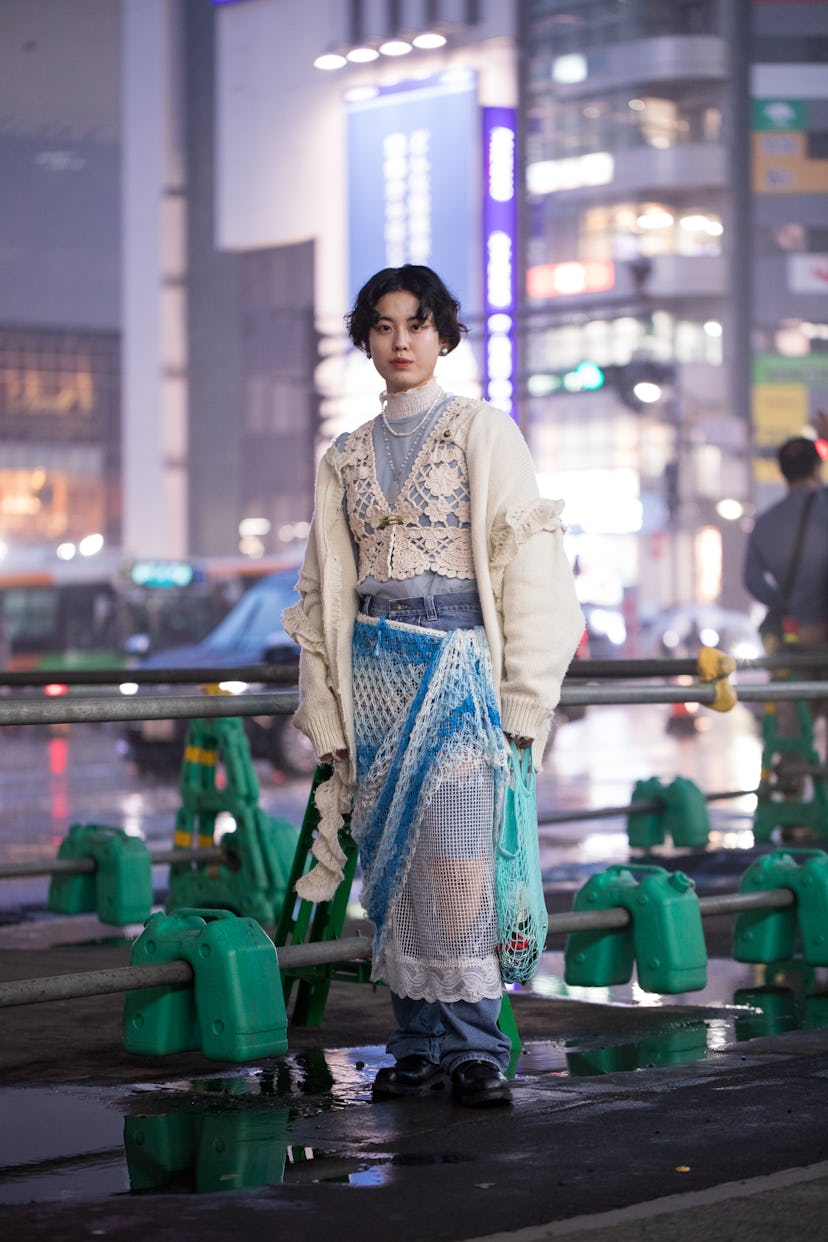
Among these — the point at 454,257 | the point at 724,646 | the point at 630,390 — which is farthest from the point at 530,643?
the point at 454,257

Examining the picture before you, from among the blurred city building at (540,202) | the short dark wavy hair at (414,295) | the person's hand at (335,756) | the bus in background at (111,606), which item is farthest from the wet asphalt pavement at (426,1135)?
the blurred city building at (540,202)

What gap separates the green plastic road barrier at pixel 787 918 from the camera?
20.4 ft

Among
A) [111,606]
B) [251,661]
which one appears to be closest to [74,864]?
[251,661]

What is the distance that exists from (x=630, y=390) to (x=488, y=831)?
30.2 m

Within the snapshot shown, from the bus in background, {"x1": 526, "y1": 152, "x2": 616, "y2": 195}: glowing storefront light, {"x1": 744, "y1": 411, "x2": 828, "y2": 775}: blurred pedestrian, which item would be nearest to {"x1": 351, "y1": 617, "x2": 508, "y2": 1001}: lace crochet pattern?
{"x1": 744, "y1": 411, "x2": 828, "y2": 775}: blurred pedestrian

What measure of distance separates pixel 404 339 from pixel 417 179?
52.9 m

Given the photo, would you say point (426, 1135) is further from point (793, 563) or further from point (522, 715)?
point (793, 563)

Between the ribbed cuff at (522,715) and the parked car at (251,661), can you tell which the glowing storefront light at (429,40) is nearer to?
the parked car at (251,661)

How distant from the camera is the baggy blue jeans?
471cm

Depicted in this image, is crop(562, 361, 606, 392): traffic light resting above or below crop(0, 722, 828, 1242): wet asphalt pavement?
above

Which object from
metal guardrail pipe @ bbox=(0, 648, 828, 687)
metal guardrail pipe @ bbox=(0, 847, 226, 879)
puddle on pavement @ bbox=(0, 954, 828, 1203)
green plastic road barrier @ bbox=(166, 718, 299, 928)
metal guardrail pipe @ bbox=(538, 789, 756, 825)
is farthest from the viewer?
metal guardrail pipe @ bbox=(538, 789, 756, 825)

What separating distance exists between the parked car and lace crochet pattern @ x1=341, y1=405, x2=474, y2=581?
1295 cm

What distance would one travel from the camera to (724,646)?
155 feet

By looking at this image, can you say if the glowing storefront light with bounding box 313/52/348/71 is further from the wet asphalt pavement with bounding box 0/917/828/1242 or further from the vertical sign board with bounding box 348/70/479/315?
the wet asphalt pavement with bounding box 0/917/828/1242
